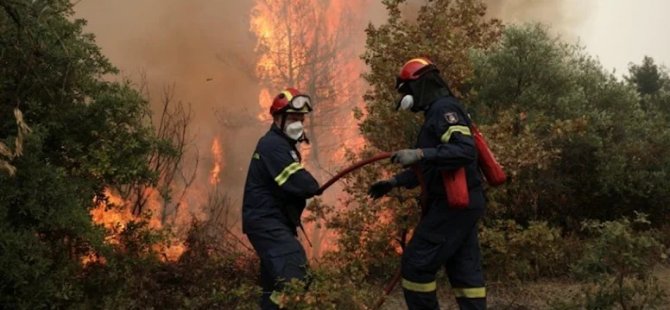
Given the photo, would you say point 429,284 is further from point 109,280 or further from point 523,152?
point 109,280

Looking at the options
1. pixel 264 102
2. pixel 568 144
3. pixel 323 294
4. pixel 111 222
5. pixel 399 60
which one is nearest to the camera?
pixel 323 294

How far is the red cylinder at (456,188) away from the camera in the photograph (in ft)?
11.2

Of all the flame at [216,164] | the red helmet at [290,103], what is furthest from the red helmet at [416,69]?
the flame at [216,164]

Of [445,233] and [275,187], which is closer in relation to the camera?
[445,233]

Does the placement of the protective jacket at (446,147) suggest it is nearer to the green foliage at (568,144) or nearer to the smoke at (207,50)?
the green foliage at (568,144)

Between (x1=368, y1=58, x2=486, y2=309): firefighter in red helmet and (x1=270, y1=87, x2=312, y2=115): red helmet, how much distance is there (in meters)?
0.78

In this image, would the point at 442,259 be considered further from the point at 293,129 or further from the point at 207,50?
the point at 207,50

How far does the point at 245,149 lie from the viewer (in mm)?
20688

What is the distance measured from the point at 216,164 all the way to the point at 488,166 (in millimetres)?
15450

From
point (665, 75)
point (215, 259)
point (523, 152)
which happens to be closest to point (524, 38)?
point (523, 152)

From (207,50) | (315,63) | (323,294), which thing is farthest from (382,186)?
(315,63)

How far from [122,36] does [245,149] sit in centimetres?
606

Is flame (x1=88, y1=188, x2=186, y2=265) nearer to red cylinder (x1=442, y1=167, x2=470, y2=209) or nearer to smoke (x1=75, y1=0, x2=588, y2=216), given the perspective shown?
red cylinder (x1=442, y1=167, x2=470, y2=209)

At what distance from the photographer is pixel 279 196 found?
3.88m
